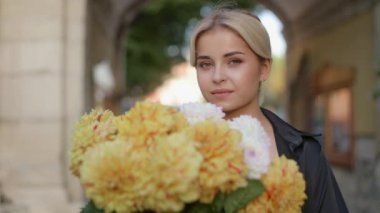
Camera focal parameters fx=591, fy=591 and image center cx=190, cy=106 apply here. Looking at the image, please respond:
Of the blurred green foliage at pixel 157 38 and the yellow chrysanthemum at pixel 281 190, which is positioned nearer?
the yellow chrysanthemum at pixel 281 190

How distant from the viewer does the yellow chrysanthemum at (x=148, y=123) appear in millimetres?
1344

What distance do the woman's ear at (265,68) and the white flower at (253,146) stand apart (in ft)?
0.86

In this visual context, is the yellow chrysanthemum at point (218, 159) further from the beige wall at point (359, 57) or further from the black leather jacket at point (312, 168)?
the beige wall at point (359, 57)

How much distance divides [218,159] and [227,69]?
42 cm

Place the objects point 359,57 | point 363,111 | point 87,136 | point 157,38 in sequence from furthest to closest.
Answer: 1. point 157,38
2. point 359,57
3. point 363,111
4. point 87,136

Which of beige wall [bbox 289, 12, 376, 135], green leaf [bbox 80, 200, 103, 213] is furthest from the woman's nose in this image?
beige wall [bbox 289, 12, 376, 135]

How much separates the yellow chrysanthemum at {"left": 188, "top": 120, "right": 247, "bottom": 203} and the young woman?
0.32m

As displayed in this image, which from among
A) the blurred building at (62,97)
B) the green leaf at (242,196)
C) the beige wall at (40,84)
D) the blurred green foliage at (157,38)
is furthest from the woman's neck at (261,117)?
the blurred green foliage at (157,38)

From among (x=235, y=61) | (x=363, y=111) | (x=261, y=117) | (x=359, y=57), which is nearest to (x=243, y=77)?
(x=235, y=61)

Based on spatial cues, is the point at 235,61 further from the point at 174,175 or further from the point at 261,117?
the point at 174,175

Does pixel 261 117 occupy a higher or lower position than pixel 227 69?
lower

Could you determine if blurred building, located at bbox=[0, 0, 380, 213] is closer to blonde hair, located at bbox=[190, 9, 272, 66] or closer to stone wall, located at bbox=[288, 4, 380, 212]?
stone wall, located at bbox=[288, 4, 380, 212]

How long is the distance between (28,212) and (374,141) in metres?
4.20

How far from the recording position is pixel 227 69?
1.66 metres
